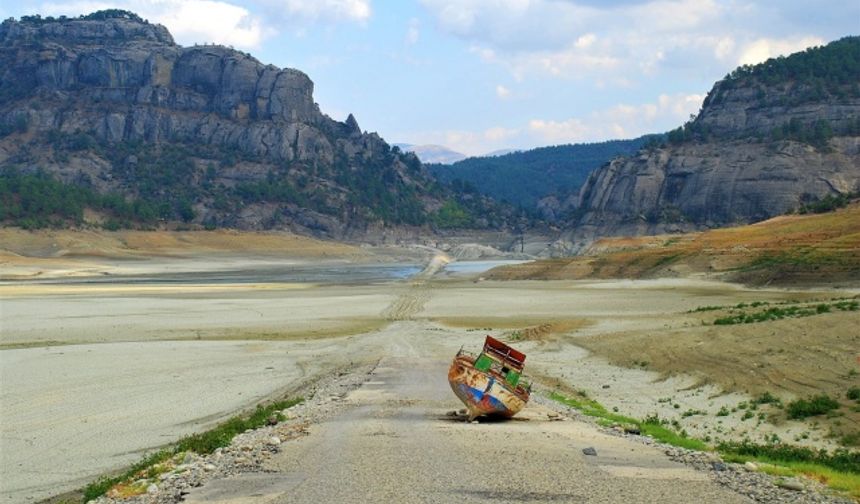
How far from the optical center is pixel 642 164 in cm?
16750

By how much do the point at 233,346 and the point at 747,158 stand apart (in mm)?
128104

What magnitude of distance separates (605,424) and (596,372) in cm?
1086

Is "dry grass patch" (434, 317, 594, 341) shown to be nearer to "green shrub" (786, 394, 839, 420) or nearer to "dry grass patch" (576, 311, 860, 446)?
"dry grass patch" (576, 311, 860, 446)

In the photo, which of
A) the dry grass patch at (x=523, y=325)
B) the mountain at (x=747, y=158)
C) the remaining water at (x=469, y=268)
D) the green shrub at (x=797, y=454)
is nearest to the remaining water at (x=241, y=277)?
the remaining water at (x=469, y=268)

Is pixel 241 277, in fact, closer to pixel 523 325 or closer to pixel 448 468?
pixel 523 325

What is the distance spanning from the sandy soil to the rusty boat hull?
1053mm

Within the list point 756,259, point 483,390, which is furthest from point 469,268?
point 483,390

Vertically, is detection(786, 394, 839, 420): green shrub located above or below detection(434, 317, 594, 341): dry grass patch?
above

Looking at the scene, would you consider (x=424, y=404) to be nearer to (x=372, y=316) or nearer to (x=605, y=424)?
(x=605, y=424)

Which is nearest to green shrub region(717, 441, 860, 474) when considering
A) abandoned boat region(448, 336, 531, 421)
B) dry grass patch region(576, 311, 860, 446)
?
dry grass patch region(576, 311, 860, 446)

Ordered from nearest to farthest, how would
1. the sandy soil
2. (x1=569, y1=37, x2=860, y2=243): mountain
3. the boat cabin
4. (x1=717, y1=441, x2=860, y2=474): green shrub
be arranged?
1. (x1=717, y1=441, x2=860, y2=474): green shrub
2. the boat cabin
3. the sandy soil
4. (x1=569, y1=37, x2=860, y2=243): mountain

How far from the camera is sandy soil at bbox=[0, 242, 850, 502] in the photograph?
19953 millimetres

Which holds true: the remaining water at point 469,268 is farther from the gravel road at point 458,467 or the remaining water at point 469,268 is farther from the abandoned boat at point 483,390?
the gravel road at point 458,467

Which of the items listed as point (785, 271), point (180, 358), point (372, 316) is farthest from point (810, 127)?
point (180, 358)
